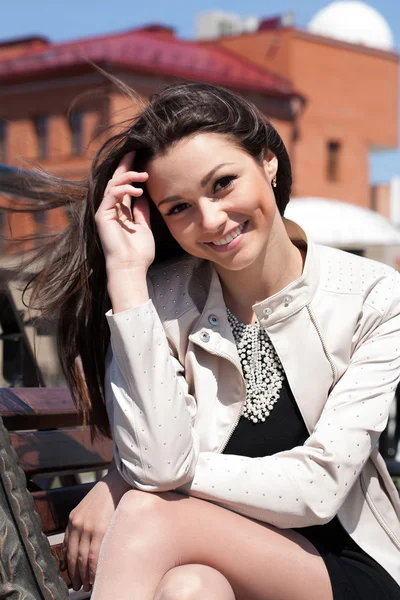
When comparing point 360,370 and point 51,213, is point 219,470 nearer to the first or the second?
point 360,370

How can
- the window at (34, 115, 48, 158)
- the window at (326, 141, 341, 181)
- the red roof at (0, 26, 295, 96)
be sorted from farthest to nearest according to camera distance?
the window at (326, 141, 341, 181) → the window at (34, 115, 48, 158) → the red roof at (0, 26, 295, 96)

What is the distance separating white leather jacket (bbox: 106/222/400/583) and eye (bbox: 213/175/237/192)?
0.89 ft

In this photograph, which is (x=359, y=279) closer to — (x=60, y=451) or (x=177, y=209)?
(x=177, y=209)

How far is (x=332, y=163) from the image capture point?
38406 millimetres

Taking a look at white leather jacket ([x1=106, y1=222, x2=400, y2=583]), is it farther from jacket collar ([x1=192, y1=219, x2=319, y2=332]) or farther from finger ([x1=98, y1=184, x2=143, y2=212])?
finger ([x1=98, y1=184, x2=143, y2=212])

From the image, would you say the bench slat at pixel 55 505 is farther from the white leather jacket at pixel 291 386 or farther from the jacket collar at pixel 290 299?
the jacket collar at pixel 290 299

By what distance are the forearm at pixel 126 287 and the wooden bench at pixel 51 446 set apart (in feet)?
1.55

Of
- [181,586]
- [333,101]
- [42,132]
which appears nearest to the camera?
[181,586]

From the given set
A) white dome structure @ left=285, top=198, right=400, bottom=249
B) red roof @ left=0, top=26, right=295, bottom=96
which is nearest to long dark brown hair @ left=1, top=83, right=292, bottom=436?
white dome structure @ left=285, top=198, right=400, bottom=249

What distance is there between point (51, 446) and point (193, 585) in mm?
852

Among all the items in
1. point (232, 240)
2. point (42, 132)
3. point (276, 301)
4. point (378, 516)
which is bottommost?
point (42, 132)

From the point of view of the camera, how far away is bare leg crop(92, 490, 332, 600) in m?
2.10

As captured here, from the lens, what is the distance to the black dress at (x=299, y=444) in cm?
235

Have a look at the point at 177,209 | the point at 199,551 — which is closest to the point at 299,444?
the point at 199,551
